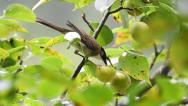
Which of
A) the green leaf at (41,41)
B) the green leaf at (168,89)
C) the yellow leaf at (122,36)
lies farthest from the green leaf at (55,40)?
the green leaf at (168,89)

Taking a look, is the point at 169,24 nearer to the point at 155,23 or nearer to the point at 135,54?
the point at 155,23

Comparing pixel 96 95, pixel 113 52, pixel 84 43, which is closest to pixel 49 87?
pixel 96 95

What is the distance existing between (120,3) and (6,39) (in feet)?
0.83

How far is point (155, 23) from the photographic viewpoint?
181 millimetres

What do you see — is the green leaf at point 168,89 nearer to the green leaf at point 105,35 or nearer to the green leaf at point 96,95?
the green leaf at point 96,95

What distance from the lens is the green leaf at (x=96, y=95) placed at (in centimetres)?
20

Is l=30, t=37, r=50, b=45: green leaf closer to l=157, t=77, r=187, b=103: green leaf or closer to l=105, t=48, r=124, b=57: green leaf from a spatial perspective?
Result: l=105, t=48, r=124, b=57: green leaf

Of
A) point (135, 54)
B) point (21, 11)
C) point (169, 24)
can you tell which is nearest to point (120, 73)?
point (135, 54)

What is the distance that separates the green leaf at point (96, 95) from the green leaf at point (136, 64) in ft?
1.67

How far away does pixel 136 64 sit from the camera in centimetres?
72

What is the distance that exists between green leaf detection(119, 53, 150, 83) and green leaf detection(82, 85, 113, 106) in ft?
1.67

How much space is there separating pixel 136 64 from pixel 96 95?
526 millimetres

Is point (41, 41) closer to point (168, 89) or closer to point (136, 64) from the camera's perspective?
point (136, 64)

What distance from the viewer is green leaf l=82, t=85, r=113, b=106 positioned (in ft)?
0.65
